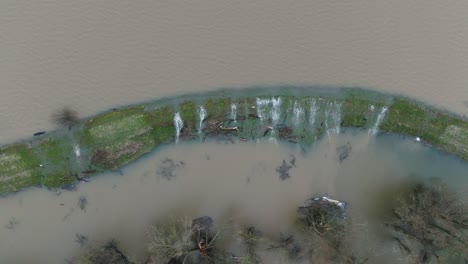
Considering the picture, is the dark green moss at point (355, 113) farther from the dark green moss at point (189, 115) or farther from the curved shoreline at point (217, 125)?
the dark green moss at point (189, 115)

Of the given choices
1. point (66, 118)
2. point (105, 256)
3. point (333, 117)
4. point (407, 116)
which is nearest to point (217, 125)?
point (333, 117)

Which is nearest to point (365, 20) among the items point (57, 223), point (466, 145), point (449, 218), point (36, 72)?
point (466, 145)

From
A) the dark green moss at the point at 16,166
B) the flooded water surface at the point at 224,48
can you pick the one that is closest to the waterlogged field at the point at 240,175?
the dark green moss at the point at 16,166

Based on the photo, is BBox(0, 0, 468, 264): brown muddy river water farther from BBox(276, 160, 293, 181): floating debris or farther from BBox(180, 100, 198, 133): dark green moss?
BBox(180, 100, 198, 133): dark green moss

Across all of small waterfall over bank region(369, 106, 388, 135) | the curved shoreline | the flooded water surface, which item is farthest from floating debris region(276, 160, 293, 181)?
small waterfall over bank region(369, 106, 388, 135)

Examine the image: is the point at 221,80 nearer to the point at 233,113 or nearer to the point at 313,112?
the point at 233,113

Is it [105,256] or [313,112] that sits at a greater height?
[313,112]

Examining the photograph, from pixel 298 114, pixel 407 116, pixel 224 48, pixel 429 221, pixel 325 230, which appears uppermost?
pixel 224 48
